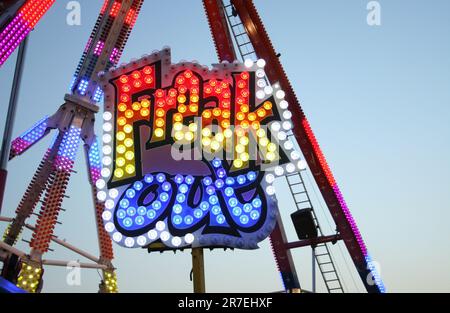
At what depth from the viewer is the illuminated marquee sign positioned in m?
7.09

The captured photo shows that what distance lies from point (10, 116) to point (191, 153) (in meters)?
3.09

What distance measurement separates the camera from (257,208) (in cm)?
721

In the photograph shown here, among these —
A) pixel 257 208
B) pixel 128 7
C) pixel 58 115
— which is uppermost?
pixel 128 7

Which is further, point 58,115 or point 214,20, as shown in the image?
point 214,20

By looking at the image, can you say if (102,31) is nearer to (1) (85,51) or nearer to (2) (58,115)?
(1) (85,51)

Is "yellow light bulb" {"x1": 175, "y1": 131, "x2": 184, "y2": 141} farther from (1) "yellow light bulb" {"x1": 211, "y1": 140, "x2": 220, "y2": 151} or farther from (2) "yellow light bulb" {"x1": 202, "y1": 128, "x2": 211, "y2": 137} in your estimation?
(1) "yellow light bulb" {"x1": 211, "y1": 140, "x2": 220, "y2": 151}

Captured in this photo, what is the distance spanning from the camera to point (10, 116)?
8078mm

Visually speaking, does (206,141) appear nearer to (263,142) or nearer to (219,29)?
(263,142)

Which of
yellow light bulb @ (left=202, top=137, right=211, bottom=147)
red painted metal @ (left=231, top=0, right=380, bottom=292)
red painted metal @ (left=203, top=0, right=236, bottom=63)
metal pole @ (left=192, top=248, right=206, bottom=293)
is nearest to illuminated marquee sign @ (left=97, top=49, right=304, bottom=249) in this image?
yellow light bulb @ (left=202, top=137, right=211, bottom=147)

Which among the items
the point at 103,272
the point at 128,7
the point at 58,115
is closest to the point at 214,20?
the point at 128,7

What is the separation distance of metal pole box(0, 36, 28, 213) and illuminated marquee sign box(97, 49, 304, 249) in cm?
139

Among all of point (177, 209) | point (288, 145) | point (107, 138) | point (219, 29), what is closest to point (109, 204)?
point (177, 209)

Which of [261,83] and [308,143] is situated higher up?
[308,143]
